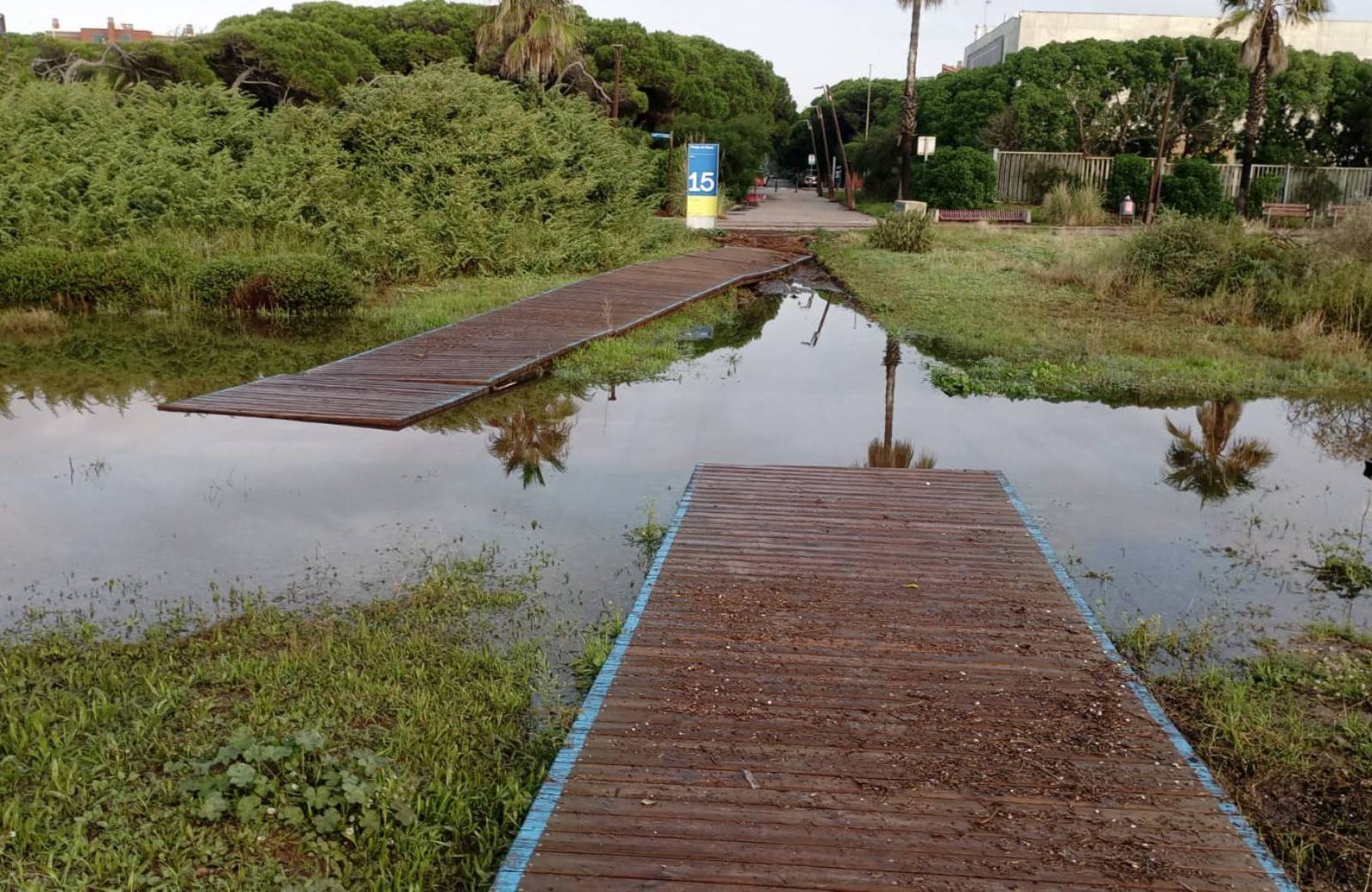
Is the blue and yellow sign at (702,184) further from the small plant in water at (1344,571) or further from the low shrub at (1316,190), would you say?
the low shrub at (1316,190)

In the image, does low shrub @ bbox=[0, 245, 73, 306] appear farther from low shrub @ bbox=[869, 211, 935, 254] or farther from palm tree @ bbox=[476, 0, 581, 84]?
low shrub @ bbox=[869, 211, 935, 254]

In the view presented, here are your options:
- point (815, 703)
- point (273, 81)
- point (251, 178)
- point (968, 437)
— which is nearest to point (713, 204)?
point (251, 178)

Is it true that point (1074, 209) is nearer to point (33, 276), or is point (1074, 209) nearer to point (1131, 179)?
point (1131, 179)

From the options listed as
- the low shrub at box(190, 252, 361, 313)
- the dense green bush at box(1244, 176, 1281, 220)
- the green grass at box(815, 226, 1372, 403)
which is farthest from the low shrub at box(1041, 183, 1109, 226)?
the low shrub at box(190, 252, 361, 313)

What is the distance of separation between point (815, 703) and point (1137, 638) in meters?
2.15

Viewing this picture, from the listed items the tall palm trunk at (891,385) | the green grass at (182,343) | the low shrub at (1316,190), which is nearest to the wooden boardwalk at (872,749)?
the tall palm trunk at (891,385)

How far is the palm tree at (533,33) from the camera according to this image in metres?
25.8

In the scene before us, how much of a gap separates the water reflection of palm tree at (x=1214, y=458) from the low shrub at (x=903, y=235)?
43.4 ft

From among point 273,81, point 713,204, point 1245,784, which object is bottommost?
point 1245,784

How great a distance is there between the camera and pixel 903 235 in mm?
23484

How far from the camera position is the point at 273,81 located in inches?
1299

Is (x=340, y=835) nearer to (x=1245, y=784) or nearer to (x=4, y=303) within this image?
(x=1245, y=784)

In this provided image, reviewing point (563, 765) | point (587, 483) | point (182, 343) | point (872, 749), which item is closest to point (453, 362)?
point (587, 483)

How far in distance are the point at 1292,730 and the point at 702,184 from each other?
2377cm
